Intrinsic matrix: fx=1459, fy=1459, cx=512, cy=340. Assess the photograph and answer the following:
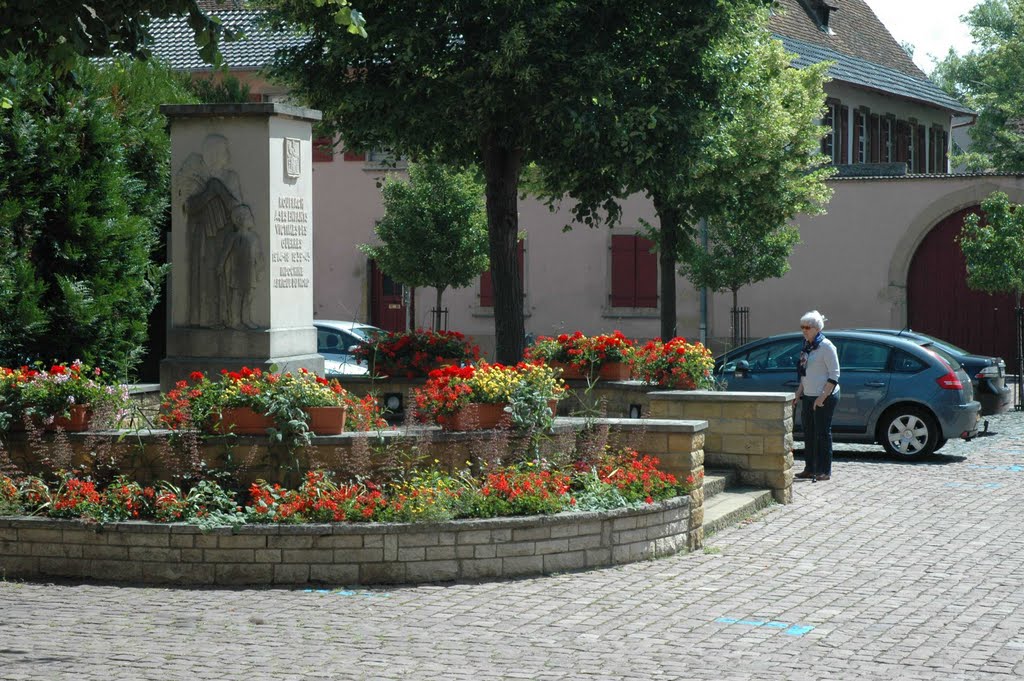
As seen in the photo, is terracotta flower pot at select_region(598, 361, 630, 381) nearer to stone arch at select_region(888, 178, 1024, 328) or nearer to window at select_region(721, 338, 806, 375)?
window at select_region(721, 338, 806, 375)

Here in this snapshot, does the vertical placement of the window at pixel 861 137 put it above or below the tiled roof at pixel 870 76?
below

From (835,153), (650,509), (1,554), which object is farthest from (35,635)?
(835,153)

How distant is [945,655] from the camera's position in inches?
282

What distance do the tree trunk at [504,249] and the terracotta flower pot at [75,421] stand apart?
7.89 metres

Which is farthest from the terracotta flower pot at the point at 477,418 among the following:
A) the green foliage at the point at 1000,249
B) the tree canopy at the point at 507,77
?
the green foliage at the point at 1000,249

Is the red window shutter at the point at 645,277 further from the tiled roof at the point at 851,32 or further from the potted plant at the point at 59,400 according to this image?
the potted plant at the point at 59,400

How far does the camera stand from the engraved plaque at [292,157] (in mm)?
12359

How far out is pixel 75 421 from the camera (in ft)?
31.1

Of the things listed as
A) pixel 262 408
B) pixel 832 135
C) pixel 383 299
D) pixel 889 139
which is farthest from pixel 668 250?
pixel 889 139

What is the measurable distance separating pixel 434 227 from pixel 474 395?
68.8 ft

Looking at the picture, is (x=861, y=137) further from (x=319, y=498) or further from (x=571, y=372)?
(x=319, y=498)

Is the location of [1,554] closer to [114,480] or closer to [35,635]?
[114,480]

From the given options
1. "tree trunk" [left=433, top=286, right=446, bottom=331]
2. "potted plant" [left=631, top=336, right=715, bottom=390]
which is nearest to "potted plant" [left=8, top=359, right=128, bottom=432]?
"potted plant" [left=631, top=336, right=715, bottom=390]

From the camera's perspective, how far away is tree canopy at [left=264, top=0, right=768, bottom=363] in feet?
49.8
